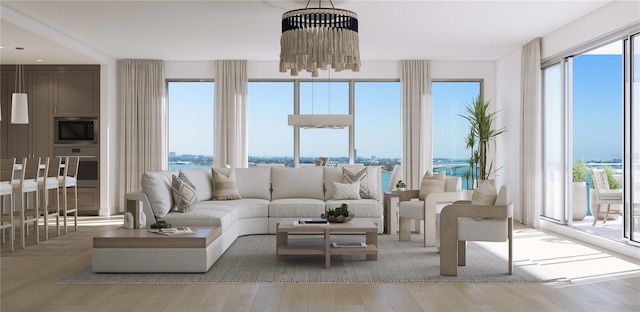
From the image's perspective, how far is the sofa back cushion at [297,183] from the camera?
796 cm

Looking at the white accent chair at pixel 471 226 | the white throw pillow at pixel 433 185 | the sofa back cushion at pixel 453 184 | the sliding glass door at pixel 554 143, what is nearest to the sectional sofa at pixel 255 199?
the white throw pillow at pixel 433 185

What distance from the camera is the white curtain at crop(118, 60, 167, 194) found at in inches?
408

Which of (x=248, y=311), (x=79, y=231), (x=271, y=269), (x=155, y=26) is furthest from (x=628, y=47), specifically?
(x=79, y=231)

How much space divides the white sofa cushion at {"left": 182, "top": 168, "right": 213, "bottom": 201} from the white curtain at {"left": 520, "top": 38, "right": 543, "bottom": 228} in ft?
15.2

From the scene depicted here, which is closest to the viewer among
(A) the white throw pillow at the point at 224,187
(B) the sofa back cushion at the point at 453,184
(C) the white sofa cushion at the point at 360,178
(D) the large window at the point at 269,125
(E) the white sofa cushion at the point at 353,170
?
(B) the sofa back cushion at the point at 453,184

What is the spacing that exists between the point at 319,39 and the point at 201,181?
2.97 metres

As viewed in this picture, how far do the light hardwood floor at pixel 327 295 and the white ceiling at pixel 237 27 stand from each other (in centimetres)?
309

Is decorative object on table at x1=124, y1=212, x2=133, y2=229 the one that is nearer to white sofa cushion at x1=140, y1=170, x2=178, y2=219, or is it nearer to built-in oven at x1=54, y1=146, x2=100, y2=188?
white sofa cushion at x1=140, y1=170, x2=178, y2=219

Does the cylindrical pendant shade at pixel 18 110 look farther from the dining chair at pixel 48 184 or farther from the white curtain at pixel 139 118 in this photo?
the white curtain at pixel 139 118

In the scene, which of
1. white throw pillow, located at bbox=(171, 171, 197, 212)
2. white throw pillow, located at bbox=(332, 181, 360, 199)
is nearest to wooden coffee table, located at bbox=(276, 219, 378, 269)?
white throw pillow, located at bbox=(171, 171, 197, 212)

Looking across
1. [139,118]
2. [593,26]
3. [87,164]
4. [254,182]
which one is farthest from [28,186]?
[593,26]

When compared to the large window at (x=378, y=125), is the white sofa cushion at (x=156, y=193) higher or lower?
lower

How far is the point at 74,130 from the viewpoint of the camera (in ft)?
32.5

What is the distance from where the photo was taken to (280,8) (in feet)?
22.0
